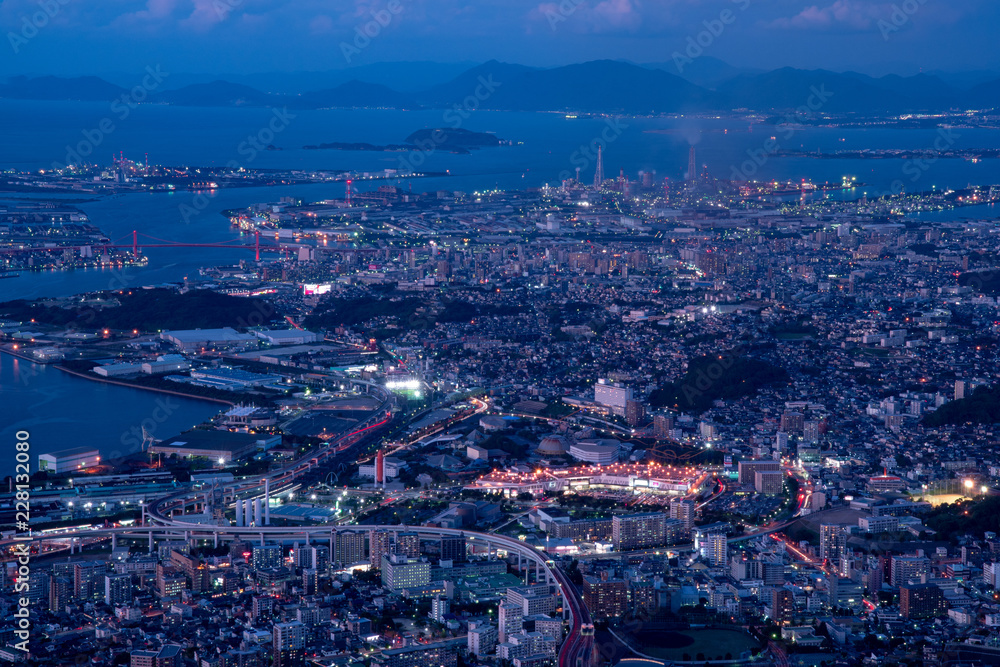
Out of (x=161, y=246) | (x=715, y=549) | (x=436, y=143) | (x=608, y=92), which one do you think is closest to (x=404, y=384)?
(x=715, y=549)

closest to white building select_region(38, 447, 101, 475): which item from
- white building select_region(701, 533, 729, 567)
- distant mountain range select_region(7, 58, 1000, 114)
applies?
white building select_region(701, 533, 729, 567)

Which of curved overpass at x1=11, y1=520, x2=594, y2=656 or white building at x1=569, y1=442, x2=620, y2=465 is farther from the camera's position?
white building at x1=569, y1=442, x2=620, y2=465

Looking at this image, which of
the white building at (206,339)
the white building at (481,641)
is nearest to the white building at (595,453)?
the white building at (481,641)

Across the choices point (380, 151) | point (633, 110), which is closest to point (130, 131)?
point (380, 151)

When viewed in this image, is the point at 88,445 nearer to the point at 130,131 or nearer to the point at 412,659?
the point at 412,659

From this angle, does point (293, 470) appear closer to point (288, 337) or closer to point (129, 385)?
point (129, 385)

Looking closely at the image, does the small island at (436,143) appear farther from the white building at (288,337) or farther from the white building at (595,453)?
the white building at (595,453)

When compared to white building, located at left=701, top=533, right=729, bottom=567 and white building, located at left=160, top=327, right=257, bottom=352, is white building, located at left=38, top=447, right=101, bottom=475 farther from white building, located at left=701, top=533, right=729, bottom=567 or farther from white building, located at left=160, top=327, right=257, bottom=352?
white building, located at left=701, top=533, right=729, bottom=567
